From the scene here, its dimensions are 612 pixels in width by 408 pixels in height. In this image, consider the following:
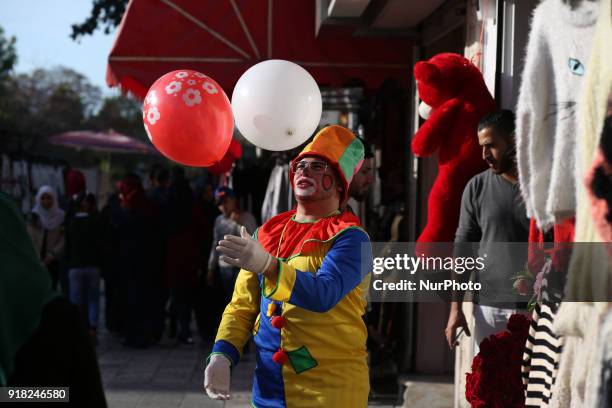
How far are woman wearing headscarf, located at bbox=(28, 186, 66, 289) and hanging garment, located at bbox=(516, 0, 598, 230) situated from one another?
313 inches

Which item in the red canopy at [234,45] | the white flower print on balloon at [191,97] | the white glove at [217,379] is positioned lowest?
the white glove at [217,379]

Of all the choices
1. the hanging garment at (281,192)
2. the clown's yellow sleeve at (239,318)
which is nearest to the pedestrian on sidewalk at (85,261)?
the hanging garment at (281,192)

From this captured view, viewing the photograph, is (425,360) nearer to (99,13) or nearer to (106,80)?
(106,80)

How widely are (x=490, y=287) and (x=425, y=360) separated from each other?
3566 millimetres

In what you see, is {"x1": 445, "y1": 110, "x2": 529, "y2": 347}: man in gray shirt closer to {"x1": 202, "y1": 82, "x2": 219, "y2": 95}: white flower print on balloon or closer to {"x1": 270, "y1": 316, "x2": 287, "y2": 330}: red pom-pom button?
{"x1": 270, "y1": 316, "x2": 287, "y2": 330}: red pom-pom button

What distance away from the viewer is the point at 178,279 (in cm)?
927

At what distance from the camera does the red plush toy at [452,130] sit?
437cm

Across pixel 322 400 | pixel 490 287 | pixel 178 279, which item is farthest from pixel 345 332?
pixel 178 279

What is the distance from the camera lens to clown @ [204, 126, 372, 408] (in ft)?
10.1

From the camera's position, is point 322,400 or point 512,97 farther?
point 512,97

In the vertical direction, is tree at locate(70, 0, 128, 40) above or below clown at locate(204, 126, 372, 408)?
above

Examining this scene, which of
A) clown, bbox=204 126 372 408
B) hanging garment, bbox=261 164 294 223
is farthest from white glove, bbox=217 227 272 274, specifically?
hanging garment, bbox=261 164 294 223

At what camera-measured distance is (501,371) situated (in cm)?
329

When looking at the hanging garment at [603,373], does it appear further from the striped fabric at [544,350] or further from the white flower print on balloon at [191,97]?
the white flower print on balloon at [191,97]
